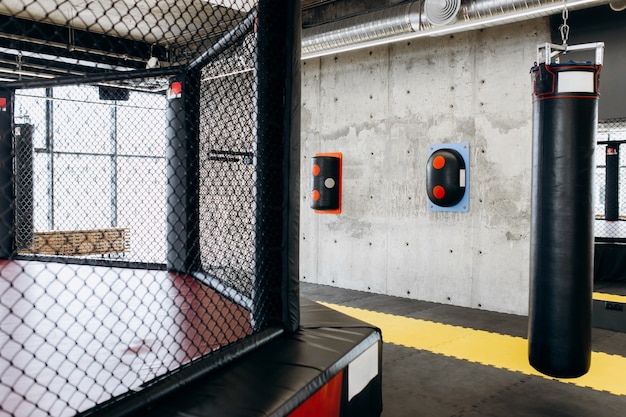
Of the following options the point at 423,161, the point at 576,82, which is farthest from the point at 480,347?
the point at 423,161

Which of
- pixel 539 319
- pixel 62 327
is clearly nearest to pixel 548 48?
pixel 539 319

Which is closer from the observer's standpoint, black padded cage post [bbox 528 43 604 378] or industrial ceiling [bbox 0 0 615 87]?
black padded cage post [bbox 528 43 604 378]

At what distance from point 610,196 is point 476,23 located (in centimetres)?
732

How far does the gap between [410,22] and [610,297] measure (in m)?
3.14

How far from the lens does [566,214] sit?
3.23m

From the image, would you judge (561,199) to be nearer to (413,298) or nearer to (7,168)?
(413,298)


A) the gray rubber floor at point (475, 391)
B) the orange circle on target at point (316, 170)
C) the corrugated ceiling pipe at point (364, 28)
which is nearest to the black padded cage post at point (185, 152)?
the gray rubber floor at point (475, 391)

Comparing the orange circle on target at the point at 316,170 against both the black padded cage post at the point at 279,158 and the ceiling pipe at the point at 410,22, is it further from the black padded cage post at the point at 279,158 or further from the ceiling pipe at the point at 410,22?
the black padded cage post at the point at 279,158

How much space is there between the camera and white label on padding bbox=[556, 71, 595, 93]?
3209 mm

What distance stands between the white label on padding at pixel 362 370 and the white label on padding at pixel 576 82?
2049mm

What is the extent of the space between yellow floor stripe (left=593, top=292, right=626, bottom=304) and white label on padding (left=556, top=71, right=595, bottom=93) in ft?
7.36

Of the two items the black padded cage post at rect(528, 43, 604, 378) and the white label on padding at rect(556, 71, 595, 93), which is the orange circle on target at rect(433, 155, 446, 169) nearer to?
the black padded cage post at rect(528, 43, 604, 378)

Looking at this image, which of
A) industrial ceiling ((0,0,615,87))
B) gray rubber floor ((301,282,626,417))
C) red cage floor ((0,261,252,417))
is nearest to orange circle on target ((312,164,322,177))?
industrial ceiling ((0,0,615,87))

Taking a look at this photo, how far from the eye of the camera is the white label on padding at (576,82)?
10.5ft
